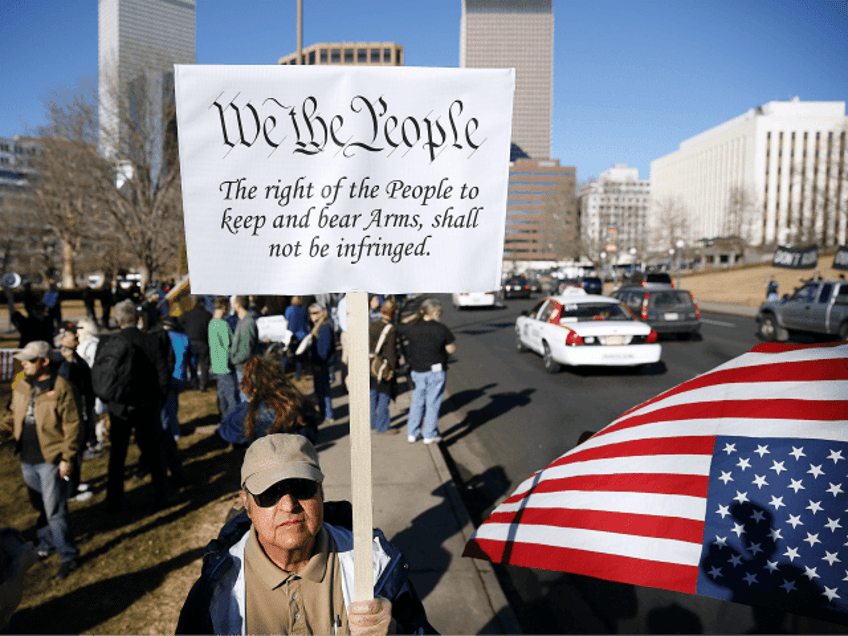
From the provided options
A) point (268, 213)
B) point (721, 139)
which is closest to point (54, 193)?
point (268, 213)

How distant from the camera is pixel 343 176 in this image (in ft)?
7.43

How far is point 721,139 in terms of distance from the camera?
118m

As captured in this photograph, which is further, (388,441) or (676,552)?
(388,441)

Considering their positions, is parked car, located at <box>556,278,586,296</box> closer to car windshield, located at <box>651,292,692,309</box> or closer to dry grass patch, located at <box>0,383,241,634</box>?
car windshield, located at <box>651,292,692,309</box>

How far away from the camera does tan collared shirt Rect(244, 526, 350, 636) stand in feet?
6.68

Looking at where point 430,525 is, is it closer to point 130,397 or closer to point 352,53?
point 130,397

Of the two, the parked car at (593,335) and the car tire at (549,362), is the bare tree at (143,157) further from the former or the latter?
the parked car at (593,335)

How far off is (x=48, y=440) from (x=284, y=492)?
11.3 feet

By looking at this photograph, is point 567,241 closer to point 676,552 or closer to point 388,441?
point 388,441

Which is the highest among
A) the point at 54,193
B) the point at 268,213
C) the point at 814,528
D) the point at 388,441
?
the point at 54,193

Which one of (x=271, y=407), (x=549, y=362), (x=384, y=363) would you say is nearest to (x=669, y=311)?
(x=549, y=362)

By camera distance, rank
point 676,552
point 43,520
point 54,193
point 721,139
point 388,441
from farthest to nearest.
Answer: point 721,139 → point 54,193 → point 388,441 → point 43,520 → point 676,552

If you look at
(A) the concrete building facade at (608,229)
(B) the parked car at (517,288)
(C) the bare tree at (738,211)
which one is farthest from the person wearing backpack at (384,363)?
(C) the bare tree at (738,211)

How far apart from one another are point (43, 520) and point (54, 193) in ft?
150
